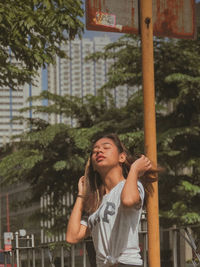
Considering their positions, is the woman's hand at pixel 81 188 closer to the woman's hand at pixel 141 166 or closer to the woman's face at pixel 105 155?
the woman's face at pixel 105 155

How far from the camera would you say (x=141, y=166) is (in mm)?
3059

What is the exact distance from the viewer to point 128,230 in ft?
9.83

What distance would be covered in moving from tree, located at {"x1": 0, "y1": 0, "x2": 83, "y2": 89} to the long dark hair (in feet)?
26.2

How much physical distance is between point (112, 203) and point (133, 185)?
6.3 inches

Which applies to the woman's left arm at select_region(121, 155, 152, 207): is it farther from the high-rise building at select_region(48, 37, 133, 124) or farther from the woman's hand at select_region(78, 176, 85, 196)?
the high-rise building at select_region(48, 37, 133, 124)

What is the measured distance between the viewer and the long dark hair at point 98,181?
3.19 m

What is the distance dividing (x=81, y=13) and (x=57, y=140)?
10.9 meters

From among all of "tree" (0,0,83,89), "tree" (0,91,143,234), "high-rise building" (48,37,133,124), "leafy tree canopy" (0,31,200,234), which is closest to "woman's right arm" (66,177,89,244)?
"tree" (0,0,83,89)

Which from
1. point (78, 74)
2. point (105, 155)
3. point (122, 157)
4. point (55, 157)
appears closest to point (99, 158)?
point (105, 155)

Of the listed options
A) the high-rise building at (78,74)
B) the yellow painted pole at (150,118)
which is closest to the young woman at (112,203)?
the yellow painted pole at (150,118)

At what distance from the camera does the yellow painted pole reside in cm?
322

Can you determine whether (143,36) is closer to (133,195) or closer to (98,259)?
(133,195)

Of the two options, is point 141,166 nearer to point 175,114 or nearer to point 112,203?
point 112,203

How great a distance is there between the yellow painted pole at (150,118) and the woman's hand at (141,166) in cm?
11
